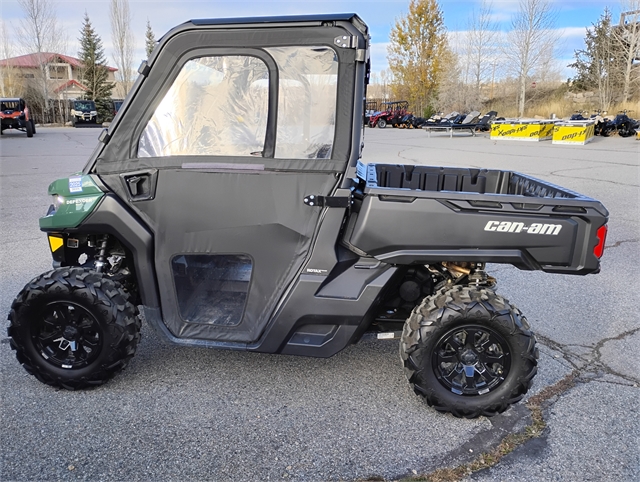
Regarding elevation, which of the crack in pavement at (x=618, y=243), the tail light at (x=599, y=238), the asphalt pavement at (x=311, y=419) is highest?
the tail light at (x=599, y=238)

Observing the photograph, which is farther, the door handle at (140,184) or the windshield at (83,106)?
the windshield at (83,106)

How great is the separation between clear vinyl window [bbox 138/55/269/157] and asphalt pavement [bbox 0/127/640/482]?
148cm

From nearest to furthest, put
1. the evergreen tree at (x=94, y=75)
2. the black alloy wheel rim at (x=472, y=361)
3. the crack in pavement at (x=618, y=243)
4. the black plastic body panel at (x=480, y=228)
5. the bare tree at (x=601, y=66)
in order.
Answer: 1. the black plastic body panel at (x=480, y=228)
2. the black alloy wheel rim at (x=472, y=361)
3. the crack in pavement at (x=618, y=243)
4. the bare tree at (x=601, y=66)
5. the evergreen tree at (x=94, y=75)

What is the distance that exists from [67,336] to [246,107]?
1766 millimetres

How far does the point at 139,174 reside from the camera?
3078 mm

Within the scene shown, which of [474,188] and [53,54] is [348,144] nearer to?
[474,188]

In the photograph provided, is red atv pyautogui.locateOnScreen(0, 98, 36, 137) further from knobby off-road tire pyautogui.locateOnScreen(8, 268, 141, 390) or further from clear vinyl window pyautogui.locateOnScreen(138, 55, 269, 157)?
clear vinyl window pyautogui.locateOnScreen(138, 55, 269, 157)

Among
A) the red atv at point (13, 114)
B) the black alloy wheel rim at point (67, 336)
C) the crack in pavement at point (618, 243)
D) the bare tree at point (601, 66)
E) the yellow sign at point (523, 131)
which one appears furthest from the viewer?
the bare tree at point (601, 66)

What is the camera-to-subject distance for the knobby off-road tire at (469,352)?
2.95 meters

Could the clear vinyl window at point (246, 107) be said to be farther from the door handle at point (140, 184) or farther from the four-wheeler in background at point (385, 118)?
the four-wheeler in background at point (385, 118)

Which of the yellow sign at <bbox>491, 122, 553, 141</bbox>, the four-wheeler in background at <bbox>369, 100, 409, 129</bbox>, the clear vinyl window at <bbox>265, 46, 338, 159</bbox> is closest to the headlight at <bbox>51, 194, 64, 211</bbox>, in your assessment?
the clear vinyl window at <bbox>265, 46, 338, 159</bbox>

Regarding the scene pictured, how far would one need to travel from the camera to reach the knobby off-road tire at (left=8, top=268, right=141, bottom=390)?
309cm

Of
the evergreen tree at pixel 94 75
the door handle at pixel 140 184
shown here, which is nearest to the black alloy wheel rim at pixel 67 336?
the door handle at pixel 140 184

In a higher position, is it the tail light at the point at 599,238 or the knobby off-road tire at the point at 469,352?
the tail light at the point at 599,238
